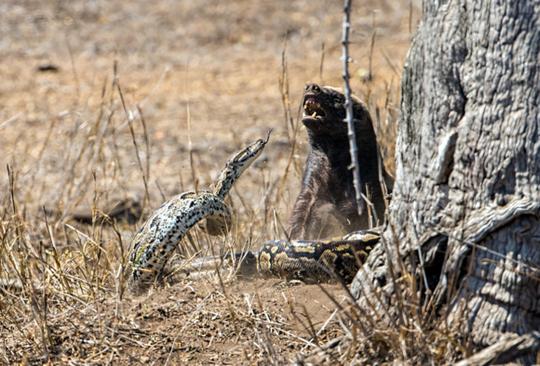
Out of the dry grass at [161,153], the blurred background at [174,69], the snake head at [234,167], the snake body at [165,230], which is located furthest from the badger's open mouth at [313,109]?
the blurred background at [174,69]

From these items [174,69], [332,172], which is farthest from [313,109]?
[174,69]

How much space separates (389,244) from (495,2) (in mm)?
1146

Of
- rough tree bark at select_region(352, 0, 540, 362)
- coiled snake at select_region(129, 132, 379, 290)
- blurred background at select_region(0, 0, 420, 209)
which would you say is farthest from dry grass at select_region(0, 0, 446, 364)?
rough tree bark at select_region(352, 0, 540, 362)

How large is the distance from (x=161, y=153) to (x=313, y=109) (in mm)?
4478

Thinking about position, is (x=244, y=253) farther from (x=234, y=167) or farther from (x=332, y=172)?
(x=332, y=172)

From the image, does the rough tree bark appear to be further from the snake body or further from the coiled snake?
the snake body

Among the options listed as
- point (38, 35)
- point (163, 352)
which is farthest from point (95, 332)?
point (38, 35)

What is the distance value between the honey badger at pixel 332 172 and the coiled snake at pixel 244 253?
97cm

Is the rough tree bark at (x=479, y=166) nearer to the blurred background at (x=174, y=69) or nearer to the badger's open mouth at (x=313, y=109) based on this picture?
the badger's open mouth at (x=313, y=109)

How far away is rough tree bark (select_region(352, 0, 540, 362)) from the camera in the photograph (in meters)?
3.94

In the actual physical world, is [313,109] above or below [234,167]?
above

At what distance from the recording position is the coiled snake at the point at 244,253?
17.0ft

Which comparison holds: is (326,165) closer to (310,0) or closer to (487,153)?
(487,153)

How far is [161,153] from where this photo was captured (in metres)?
10.6
